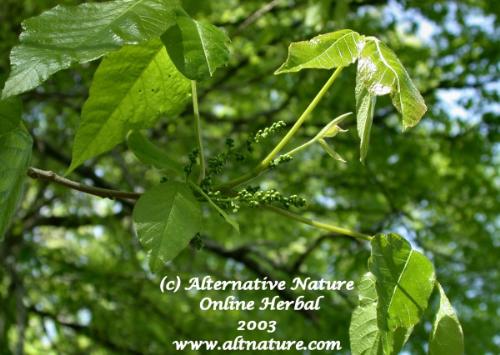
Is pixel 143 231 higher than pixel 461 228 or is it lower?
higher

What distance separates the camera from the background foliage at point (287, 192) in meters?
4.29

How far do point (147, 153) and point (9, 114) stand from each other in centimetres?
27

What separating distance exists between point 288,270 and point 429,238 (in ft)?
5.08

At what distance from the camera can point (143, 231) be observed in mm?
1205

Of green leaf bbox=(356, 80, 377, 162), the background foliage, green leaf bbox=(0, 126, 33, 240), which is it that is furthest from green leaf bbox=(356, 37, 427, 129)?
the background foliage

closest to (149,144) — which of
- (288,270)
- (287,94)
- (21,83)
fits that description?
(21,83)

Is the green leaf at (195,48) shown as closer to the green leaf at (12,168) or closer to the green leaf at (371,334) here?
the green leaf at (12,168)

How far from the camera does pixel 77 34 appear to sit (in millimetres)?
1134

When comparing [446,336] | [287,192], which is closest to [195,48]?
[446,336]

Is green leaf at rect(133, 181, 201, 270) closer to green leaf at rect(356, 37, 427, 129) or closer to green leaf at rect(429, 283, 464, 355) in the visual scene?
green leaf at rect(356, 37, 427, 129)

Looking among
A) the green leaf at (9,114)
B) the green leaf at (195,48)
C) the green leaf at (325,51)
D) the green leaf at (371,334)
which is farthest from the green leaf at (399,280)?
the green leaf at (9,114)

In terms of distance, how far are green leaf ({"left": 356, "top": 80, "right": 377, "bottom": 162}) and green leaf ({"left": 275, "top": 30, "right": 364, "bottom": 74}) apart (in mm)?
66

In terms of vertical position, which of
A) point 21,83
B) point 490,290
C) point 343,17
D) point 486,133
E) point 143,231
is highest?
point 21,83

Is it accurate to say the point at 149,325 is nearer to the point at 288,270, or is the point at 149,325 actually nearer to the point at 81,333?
the point at 81,333
